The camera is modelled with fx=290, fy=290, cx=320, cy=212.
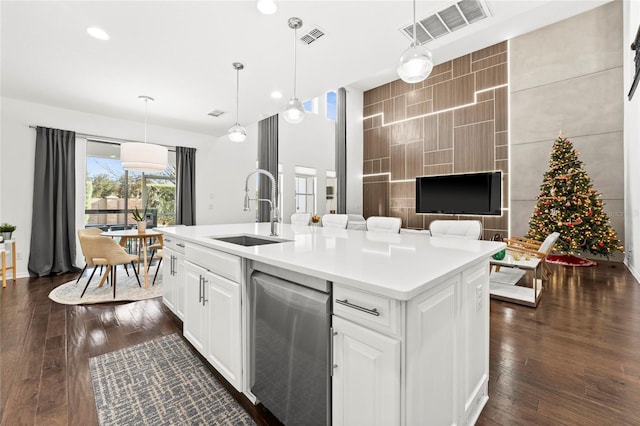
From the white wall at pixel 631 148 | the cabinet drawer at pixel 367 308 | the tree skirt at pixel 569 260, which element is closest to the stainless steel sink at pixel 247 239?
the cabinet drawer at pixel 367 308

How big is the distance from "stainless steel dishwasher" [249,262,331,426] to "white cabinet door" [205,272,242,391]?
0.31 ft

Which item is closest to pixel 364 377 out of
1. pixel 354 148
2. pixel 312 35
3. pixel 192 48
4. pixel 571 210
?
pixel 312 35

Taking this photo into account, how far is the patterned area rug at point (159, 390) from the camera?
4.92 feet

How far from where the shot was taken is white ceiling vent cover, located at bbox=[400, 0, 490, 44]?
230 centimetres

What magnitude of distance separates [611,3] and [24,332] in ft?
30.5

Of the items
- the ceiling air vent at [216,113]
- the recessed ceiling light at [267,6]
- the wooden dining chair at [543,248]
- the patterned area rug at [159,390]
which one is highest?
the ceiling air vent at [216,113]

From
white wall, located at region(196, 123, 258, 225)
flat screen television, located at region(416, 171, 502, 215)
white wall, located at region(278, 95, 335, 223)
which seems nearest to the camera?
white wall, located at region(196, 123, 258, 225)

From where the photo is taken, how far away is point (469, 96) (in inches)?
259

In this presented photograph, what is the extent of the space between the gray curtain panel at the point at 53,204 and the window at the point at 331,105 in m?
6.26

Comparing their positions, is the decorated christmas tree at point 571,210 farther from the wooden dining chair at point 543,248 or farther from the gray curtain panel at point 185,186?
the gray curtain panel at point 185,186

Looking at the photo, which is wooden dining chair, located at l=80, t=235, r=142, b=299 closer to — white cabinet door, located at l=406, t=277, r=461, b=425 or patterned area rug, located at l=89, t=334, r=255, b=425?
patterned area rug, located at l=89, t=334, r=255, b=425

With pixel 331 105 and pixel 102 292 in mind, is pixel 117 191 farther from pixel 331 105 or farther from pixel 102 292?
pixel 331 105

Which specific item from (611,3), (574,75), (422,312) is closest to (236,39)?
(422,312)

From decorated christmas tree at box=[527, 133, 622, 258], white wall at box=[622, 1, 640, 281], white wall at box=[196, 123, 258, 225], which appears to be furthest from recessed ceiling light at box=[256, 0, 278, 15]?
decorated christmas tree at box=[527, 133, 622, 258]
